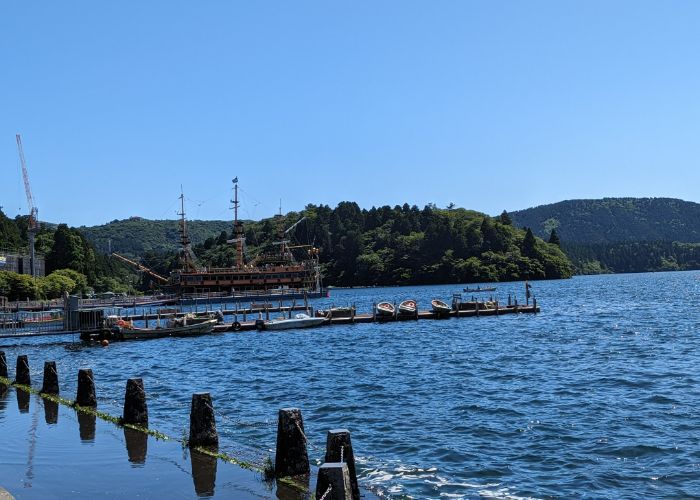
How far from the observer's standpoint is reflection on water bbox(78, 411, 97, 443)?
54.1ft

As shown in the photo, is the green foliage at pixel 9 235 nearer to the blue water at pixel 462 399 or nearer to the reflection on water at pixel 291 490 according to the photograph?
the blue water at pixel 462 399

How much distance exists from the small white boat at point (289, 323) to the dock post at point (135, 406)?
45.6m

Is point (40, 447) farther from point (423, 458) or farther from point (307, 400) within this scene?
point (307, 400)

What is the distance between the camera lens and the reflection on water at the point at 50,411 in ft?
60.9

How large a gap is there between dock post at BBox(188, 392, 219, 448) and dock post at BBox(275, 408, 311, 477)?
282 centimetres

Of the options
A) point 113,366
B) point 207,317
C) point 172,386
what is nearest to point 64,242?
point 207,317

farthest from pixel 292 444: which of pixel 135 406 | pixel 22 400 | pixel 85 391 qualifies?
pixel 22 400

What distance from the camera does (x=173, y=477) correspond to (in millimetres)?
13180

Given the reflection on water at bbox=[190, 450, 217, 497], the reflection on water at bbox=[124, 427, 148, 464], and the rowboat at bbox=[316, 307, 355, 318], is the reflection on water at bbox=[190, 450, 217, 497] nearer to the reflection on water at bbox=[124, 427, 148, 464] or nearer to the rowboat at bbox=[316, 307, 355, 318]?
the reflection on water at bbox=[124, 427, 148, 464]

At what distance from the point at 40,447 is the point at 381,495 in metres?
7.51

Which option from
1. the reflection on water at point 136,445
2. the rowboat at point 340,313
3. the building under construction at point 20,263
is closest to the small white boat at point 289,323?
the rowboat at point 340,313

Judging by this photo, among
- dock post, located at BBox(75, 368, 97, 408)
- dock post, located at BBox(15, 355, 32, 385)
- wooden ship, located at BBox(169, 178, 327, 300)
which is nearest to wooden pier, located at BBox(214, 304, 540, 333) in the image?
dock post, located at BBox(15, 355, 32, 385)

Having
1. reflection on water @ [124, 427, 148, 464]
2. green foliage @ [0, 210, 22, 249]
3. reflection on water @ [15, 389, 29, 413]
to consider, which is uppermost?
green foliage @ [0, 210, 22, 249]

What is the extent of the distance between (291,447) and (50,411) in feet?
32.8
